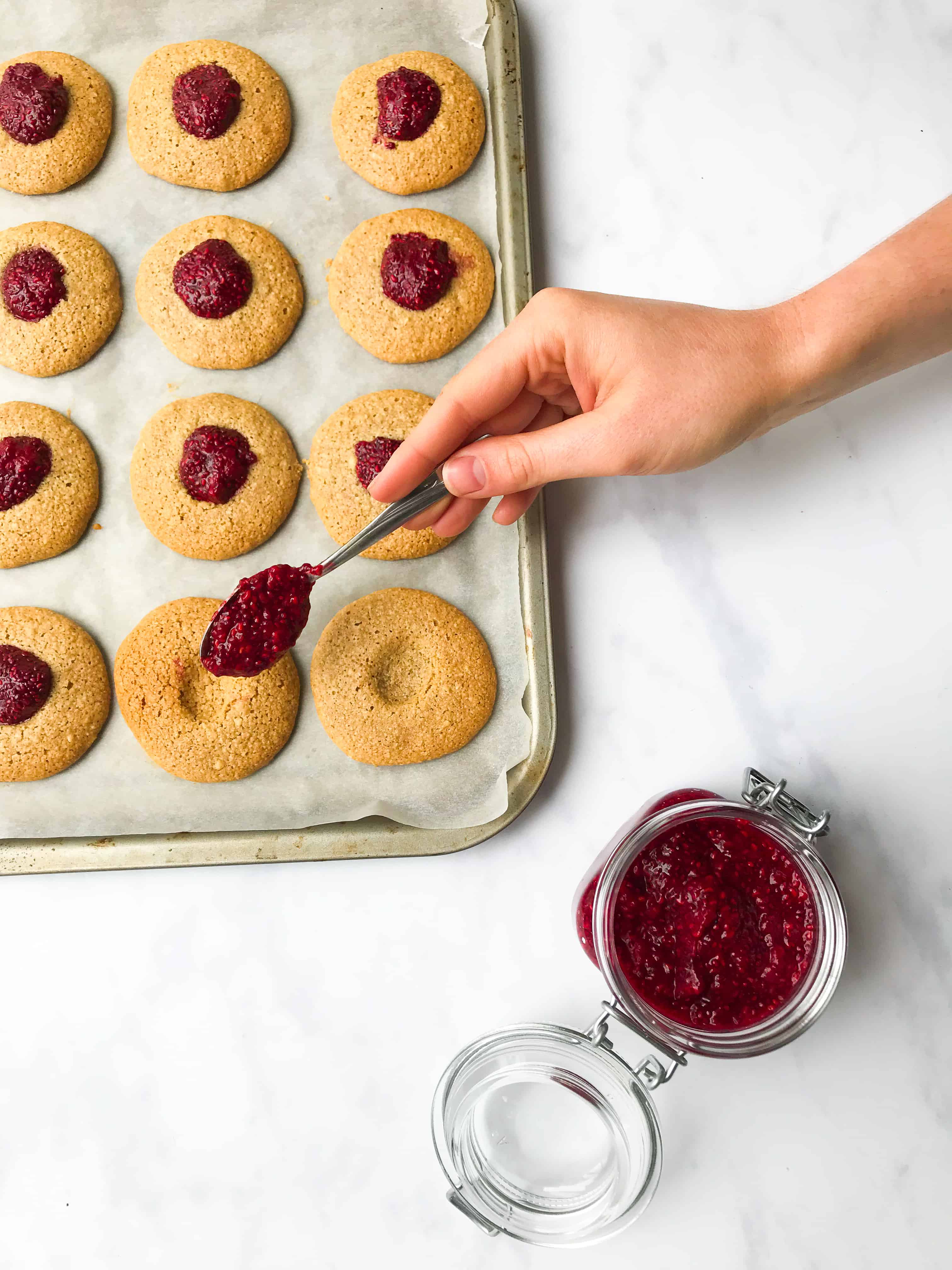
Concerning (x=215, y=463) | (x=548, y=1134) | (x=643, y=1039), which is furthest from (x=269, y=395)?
(x=548, y=1134)

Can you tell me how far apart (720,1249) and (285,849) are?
1.16m

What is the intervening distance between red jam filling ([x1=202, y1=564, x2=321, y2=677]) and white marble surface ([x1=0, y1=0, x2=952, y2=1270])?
461mm

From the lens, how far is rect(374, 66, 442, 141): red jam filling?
1.79 meters

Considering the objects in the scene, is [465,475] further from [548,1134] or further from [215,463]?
[548,1134]

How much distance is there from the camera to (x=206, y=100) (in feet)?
5.97

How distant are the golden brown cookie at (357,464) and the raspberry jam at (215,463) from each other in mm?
144

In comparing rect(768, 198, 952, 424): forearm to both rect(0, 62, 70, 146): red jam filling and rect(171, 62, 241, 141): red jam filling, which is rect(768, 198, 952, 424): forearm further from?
rect(0, 62, 70, 146): red jam filling

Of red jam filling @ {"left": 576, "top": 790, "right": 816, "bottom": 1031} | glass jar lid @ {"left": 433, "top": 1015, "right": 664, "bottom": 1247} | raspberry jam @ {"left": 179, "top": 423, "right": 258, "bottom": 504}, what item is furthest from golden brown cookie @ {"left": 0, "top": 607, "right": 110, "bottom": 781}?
red jam filling @ {"left": 576, "top": 790, "right": 816, "bottom": 1031}

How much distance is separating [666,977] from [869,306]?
3.98 feet

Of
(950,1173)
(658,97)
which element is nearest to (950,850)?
(950,1173)

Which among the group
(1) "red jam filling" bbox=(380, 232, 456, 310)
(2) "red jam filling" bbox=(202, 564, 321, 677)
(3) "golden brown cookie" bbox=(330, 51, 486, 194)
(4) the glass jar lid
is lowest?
(4) the glass jar lid

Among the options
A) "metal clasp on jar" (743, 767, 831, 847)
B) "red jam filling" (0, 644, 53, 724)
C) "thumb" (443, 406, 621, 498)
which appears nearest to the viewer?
"thumb" (443, 406, 621, 498)

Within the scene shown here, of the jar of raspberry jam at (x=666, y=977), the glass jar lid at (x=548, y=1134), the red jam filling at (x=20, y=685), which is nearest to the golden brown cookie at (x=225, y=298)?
the red jam filling at (x=20, y=685)

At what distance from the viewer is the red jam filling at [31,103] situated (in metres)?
1.83
